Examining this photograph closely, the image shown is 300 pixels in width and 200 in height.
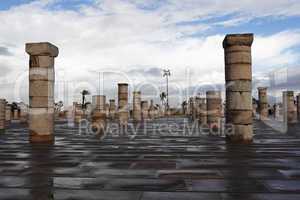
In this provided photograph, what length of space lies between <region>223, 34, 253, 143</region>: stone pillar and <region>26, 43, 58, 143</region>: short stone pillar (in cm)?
655

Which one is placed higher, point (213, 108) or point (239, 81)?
point (239, 81)

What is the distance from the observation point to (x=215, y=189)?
537cm

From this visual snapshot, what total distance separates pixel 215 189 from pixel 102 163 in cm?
324

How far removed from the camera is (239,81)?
13938mm

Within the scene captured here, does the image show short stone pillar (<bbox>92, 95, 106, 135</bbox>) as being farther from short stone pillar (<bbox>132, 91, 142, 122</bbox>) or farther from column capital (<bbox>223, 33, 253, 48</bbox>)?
column capital (<bbox>223, 33, 253, 48</bbox>)

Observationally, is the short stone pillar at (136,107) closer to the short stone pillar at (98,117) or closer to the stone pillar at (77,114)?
the stone pillar at (77,114)

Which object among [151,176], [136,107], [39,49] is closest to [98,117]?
[39,49]

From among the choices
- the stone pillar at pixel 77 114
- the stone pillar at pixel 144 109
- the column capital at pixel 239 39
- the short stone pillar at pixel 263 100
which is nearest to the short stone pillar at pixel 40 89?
the column capital at pixel 239 39

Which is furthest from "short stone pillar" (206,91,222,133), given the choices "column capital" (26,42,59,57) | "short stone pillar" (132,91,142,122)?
"short stone pillar" (132,91,142,122)

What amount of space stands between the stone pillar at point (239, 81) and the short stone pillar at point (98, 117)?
704 cm

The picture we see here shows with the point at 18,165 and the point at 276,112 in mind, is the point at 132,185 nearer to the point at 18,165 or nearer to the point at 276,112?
the point at 18,165

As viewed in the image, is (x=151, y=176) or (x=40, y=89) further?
(x=40, y=89)

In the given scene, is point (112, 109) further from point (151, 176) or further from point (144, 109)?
point (151, 176)

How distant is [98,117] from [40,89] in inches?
354
